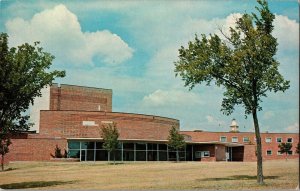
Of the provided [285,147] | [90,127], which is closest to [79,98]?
[90,127]

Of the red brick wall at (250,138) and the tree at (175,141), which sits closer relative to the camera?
the tree at (175,141)

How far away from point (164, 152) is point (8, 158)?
21393 millimetres

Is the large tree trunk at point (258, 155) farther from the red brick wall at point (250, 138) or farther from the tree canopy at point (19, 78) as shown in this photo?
the red brick wall at point (250, 138)

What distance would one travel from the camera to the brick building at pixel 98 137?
179 ft

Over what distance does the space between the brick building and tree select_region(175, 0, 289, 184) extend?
26.2 meters

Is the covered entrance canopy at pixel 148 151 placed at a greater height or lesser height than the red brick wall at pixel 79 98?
lesser

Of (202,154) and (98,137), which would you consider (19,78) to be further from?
(202,154)

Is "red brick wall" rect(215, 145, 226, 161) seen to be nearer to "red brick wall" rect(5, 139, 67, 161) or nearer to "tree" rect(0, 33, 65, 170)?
"red brick wall" rect(5, 139, 67, 161)

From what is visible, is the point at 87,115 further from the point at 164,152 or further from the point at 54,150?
the point at 164,152

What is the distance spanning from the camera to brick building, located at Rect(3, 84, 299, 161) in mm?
54469

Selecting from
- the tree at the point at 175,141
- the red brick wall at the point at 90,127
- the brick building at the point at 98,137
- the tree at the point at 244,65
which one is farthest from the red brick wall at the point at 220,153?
the tree at the point at 244,65

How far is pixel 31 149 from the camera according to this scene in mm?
53094

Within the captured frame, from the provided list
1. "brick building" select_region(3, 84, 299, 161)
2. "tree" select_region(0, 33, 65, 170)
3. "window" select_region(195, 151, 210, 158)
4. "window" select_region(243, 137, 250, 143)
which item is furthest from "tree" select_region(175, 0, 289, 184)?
"window" select_region(243, 137, 250, 143)

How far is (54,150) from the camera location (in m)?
54.2
